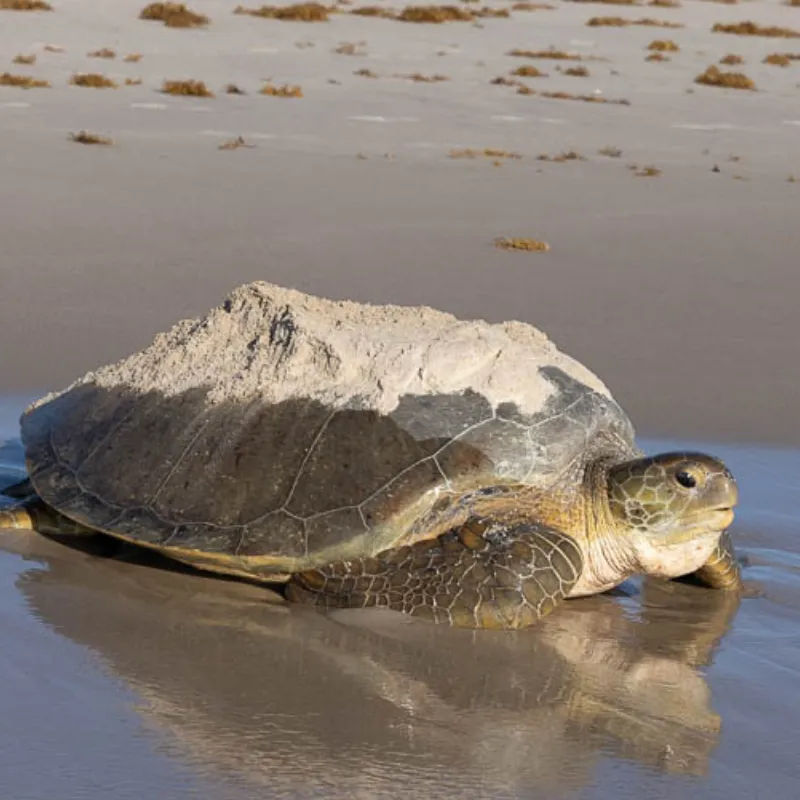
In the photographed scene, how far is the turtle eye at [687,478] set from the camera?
4.00 metres

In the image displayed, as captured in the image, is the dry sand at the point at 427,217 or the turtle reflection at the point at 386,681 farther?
the dry sand at the point at 427,217

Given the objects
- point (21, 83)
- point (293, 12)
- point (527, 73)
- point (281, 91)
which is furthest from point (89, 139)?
point (293, 12)

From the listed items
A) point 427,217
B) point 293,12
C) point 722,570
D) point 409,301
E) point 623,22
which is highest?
point 722,570

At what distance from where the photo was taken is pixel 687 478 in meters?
4.00

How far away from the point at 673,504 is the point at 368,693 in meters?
1.06

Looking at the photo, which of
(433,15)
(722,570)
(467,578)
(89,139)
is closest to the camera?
(467,578)

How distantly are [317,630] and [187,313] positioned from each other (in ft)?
11.2

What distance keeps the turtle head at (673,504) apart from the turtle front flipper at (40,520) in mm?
1477

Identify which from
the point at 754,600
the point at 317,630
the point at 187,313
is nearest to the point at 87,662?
the point at 317,630

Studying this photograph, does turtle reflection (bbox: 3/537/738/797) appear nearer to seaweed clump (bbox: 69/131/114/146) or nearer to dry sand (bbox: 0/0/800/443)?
dry sand (bbox: 0/0/800/443)

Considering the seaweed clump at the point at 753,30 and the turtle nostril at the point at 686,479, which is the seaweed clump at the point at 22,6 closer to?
the seaweed clump at the point at 753,30

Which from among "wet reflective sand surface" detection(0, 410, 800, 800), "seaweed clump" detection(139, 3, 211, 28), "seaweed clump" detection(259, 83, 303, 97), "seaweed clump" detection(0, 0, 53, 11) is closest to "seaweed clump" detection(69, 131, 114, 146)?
"seaweed clump" detection(259, 83, 303, 97)

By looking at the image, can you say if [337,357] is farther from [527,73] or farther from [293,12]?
[293,12]

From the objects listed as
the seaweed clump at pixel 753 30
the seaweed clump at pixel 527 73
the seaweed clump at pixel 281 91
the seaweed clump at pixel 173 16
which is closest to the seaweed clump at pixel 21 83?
the seaweed clump at pixel 281 91
